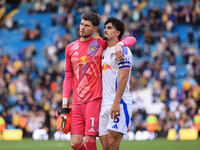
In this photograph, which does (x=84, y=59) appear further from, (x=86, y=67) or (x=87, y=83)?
(x=87, y=83)

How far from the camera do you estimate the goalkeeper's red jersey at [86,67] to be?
19.5ft

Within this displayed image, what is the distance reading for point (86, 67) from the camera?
602 cm

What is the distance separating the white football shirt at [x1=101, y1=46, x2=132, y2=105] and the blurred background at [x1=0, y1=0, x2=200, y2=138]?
10.3 metres

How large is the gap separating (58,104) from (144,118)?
4624 mm

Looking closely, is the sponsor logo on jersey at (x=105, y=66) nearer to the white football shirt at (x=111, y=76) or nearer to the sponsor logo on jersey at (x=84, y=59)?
the white football shirt at (x=111, y=76)

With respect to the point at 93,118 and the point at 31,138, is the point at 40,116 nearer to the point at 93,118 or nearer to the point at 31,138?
the point at 31,138

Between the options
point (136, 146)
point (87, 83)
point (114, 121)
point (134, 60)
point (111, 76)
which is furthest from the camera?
point (134, 60)

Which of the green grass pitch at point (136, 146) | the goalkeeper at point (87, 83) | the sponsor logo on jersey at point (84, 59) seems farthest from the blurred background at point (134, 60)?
the sponsor logo on jersey at point (84, 59)

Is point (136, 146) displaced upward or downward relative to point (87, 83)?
downward

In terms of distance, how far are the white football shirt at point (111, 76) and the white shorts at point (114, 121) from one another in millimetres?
100

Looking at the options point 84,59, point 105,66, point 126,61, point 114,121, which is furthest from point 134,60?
point 114,121

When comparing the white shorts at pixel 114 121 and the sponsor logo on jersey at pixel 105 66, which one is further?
the sponsor logo on jersey at pixel 105 66

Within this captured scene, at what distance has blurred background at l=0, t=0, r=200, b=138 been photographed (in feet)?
59.2

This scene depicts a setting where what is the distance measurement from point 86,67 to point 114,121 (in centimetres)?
108
